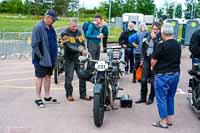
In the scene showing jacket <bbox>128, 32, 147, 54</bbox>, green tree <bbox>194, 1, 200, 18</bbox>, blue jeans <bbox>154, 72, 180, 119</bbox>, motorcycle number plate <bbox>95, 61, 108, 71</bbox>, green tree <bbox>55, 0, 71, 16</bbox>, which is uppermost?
green tree <bbox>55, 0, 71, 16</bbox>

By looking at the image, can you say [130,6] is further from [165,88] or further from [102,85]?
[165,88]

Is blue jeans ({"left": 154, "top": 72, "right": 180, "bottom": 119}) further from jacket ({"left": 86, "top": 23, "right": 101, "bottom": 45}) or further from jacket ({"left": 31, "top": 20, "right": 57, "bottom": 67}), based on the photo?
jacket ({"left": 86, "top": 23, "right": 101, "bottom": 45})

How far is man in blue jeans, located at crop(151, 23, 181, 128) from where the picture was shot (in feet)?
23.2

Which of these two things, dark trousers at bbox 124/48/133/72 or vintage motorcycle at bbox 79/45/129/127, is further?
dark trousers at bbox 124/48/133/72

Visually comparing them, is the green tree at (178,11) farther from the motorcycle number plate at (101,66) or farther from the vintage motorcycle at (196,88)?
A: the motorcycle number plate at (101,66)

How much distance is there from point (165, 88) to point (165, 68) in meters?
0.34

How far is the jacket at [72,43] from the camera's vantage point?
9023 mm

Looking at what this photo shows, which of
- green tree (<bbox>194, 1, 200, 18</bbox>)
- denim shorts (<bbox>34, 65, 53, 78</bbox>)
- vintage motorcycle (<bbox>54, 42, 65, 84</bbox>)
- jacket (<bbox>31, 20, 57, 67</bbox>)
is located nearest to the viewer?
jacket (<bbox>31, 20, 57, 67</bbox>)

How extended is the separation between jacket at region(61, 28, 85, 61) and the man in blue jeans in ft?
7.37

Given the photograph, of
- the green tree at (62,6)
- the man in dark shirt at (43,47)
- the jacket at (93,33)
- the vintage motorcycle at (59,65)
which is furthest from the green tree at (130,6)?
the man in dark shirt at (43,47)

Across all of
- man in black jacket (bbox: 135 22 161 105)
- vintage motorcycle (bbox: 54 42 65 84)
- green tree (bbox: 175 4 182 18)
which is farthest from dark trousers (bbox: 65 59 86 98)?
green tree (bbox: 175 4 182 18)

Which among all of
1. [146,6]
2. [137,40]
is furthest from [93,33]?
[146,6]

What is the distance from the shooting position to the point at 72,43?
9.05 metres

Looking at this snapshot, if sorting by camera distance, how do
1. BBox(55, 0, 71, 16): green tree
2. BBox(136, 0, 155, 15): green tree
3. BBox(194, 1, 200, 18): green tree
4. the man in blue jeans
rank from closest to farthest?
the man in blue jeans → BBox(194, 1, 200, 18): green tree → BBox(136, 0, 155, 15): green tree → BBox(55, 0, 71, 16): green tree
